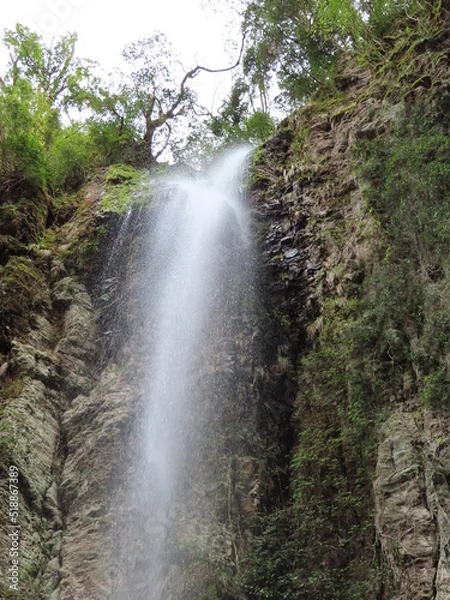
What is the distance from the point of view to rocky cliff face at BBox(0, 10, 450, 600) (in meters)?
5.65

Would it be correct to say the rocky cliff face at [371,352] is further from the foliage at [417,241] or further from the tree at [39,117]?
the tree at [39,117]

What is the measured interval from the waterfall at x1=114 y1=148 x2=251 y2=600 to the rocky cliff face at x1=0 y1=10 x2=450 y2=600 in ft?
0.24

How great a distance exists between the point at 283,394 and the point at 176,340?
1.93m

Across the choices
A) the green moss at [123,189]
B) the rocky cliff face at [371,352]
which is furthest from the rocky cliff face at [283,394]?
the green moss at [123,189]

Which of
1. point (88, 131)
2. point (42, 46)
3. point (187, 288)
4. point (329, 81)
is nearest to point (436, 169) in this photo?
point (187, 288)

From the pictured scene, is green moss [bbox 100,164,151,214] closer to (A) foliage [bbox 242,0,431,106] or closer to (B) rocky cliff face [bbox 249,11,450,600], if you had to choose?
(B) rocky cliff face [bbox 249,11,450,600]

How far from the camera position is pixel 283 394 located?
7762mm

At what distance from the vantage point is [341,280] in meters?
7.81

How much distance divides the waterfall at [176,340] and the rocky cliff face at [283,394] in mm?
72

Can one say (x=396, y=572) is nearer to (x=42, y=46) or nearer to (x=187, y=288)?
(x=187, y=288)

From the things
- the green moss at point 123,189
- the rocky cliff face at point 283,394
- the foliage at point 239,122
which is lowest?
the rocky cliff face at point 283,394

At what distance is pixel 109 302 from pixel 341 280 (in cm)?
404

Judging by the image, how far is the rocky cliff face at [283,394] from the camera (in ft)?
18.5

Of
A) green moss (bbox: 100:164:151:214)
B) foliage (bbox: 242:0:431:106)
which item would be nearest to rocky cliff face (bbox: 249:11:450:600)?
foliage (bbox: 242:0:431:106)
